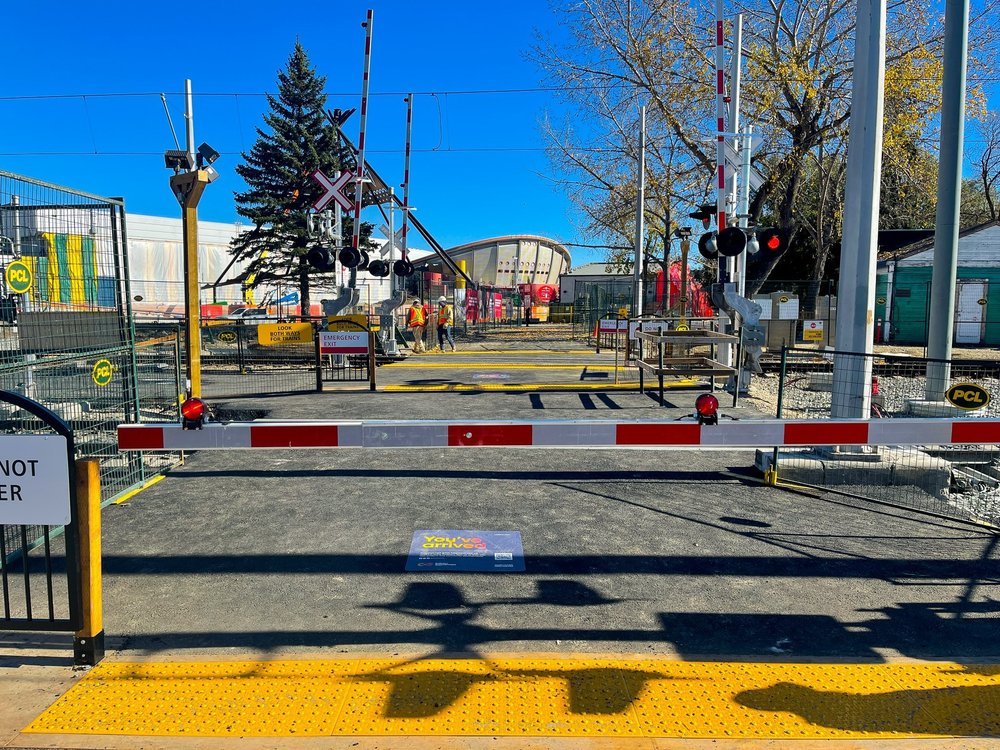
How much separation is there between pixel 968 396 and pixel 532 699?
5556 millimetres

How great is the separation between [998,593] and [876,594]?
0.90m

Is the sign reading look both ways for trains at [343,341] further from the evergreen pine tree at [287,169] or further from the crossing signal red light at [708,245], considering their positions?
the evergreen pine tree at [287,169]

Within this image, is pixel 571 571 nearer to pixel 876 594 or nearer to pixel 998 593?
pixel 876 594

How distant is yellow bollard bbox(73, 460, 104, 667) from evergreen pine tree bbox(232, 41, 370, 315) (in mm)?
32628

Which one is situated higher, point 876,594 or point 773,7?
point 773,7

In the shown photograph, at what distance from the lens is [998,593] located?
16.5 ft

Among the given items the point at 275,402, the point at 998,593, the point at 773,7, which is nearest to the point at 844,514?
the point at 998,593

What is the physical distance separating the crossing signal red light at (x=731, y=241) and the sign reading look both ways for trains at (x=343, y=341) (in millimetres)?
6922

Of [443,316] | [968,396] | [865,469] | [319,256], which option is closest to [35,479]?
[865,469]

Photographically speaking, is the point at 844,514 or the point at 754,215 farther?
the point at 754,215

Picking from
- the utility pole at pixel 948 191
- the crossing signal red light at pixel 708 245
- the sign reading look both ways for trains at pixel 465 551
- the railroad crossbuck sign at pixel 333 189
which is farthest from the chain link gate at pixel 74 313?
the utility pole at pixel 948 191

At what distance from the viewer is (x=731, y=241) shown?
Result: 10.7 meters

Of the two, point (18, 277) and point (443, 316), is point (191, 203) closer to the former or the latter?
point (18, 277)

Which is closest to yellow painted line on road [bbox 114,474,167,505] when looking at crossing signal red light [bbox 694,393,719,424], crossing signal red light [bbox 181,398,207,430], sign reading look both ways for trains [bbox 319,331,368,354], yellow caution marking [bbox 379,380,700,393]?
crossing signal red light [bbox 181,398,207,430]
